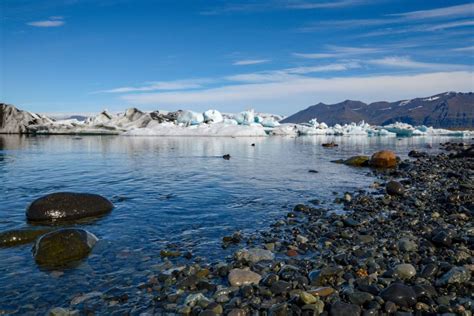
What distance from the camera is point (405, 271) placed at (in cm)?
567

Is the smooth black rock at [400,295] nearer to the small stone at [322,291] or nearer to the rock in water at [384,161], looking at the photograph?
the small stone at [322,291]

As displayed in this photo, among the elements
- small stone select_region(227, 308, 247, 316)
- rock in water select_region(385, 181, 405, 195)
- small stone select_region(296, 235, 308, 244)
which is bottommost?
small stone select_region(227, 308, 247, 316)

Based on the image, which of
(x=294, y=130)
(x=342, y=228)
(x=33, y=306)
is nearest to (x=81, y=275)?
(x=33, y=306)

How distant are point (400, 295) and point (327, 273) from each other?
1184 mm

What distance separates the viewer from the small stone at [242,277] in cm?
559

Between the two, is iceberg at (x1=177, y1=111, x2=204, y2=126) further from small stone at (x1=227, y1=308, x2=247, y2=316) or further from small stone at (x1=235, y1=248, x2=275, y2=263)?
small stone at (x1=227, y1=308, x2=247, y2=316)

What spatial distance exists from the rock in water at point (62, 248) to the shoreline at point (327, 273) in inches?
63.8

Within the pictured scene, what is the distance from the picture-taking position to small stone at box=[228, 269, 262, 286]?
559 cm

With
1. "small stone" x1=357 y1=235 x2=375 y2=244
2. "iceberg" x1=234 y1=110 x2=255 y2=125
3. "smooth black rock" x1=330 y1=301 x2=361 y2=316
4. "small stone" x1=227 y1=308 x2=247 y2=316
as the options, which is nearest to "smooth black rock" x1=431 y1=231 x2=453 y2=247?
"small stone" x1=357 y1=235 x2=375 y2=244

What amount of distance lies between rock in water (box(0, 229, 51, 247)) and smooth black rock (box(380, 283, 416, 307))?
23.3 feet

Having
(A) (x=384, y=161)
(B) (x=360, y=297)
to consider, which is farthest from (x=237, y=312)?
(A) (x=384, y=161)

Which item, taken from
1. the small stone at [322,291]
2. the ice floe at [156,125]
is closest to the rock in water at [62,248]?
the small stone at [322,291]

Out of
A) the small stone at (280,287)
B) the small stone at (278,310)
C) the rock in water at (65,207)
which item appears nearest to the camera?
the small stone at (278,310)

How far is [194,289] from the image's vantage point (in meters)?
5.47
